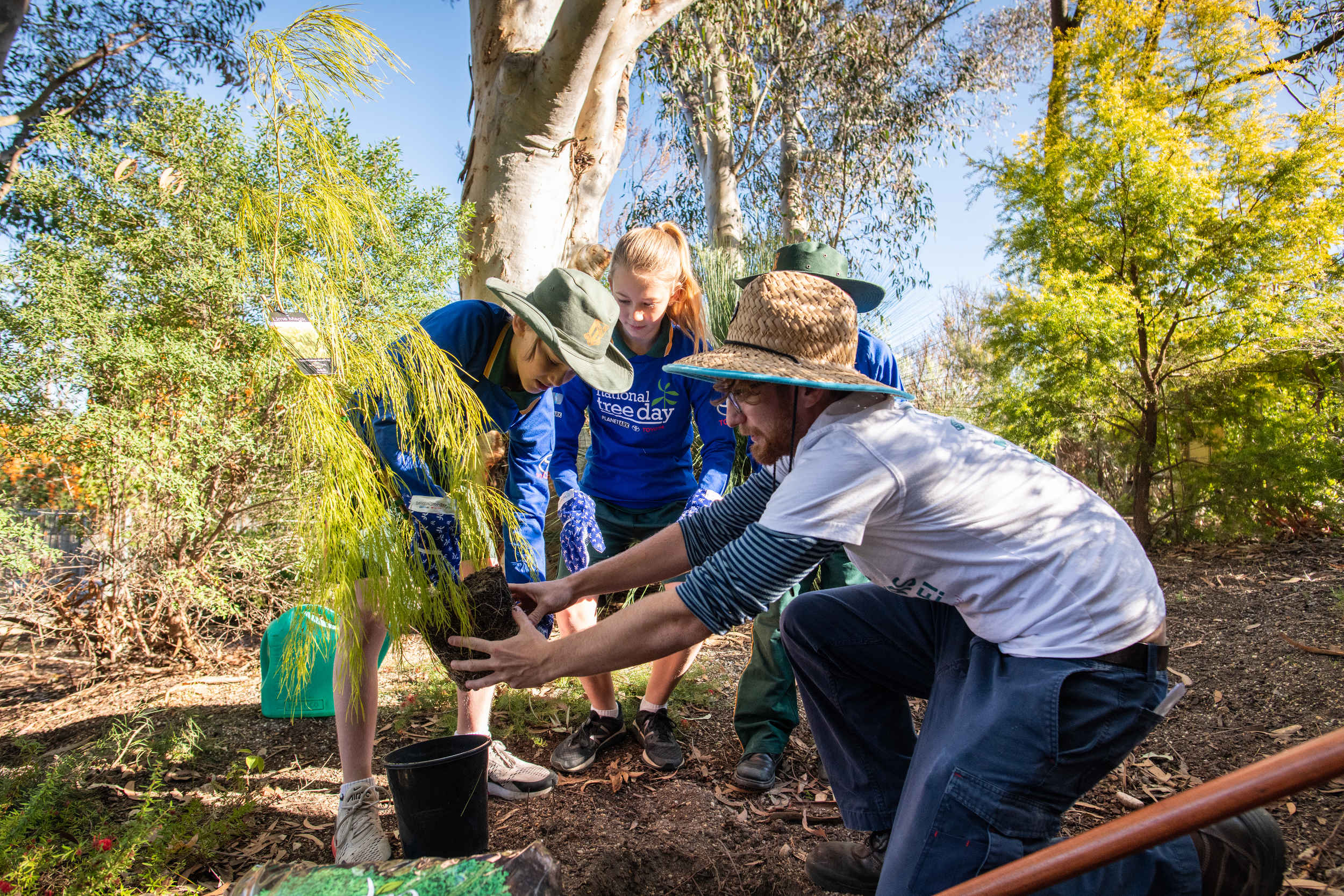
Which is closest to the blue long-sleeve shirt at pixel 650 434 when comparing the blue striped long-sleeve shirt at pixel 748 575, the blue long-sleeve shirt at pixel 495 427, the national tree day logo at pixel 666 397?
the national tree day logo at pixel 666 397

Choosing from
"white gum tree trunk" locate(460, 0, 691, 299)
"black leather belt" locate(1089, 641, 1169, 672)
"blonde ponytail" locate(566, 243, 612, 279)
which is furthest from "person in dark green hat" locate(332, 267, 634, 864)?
"white gum tree trunk" locate(460, 0, 691, 299)

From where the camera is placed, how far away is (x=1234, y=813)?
2.82 ft

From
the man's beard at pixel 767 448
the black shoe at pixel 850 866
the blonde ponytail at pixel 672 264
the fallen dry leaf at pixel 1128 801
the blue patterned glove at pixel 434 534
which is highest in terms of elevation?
the blonde ponytail at pixel 672 264

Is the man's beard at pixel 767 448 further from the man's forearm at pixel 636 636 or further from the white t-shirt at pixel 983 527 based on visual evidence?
the man's forearm at pixel 636 636

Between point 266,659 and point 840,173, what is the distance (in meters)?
12.1

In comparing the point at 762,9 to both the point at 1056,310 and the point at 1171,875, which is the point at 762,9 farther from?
the point at 1171,875

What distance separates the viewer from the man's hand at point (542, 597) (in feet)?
Result: 6.59

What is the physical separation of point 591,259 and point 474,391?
Answer: 1326 mm

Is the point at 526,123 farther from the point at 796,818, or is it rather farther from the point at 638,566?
the point at 796,818

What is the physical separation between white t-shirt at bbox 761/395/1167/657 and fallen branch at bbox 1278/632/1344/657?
2291 mm

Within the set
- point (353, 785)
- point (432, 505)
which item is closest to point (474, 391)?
point (432, 505)

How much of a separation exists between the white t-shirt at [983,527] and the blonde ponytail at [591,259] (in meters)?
Result: 1.89

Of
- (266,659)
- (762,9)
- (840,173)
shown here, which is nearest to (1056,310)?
(266,659)

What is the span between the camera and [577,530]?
2.61 meters
